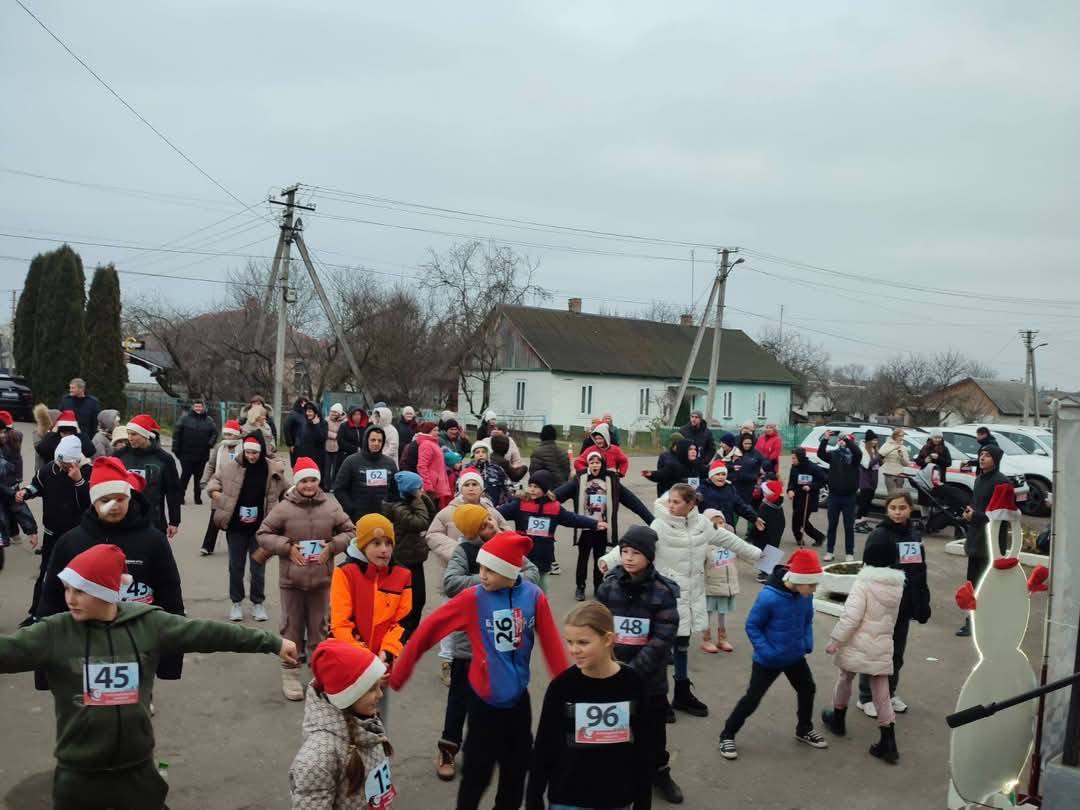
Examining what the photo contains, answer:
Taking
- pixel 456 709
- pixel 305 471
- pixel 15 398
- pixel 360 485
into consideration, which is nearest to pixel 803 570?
pixel 456 709

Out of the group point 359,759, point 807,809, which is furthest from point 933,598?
point 359,759

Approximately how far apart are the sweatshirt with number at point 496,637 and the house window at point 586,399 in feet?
138

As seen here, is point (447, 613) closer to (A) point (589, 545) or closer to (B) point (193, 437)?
(A) point (589, 545)

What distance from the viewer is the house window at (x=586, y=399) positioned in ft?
154

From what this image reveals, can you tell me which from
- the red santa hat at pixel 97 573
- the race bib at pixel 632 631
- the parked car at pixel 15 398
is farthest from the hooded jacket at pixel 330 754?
the parked car at pixel 15 398

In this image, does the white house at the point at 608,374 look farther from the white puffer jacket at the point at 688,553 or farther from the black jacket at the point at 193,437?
the white puffer jacket at the point at 688,553

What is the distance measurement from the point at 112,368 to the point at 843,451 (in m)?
27.4

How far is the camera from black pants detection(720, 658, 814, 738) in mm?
6008

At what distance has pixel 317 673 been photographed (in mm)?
3432

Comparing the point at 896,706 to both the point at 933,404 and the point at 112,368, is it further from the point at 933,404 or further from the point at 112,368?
the point at 933,404

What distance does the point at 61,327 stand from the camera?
33.1m

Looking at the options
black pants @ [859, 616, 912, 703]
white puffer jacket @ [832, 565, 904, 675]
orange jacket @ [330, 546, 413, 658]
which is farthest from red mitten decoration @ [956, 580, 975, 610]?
orange jacket @ [330, 546, 413, 658]

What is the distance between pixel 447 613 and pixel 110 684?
162 centimetres

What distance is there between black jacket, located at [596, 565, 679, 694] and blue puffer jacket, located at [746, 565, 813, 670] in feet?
3.06
